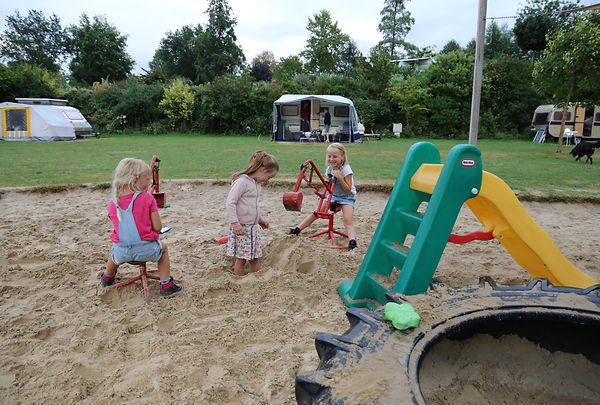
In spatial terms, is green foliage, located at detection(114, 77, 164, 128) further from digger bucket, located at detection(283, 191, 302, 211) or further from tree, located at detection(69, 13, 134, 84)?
digger bucket, located at detection(283, 191, 302, 211)

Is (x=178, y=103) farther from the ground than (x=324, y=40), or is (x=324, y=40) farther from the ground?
(x=324, y=40)

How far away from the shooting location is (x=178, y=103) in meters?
28.3

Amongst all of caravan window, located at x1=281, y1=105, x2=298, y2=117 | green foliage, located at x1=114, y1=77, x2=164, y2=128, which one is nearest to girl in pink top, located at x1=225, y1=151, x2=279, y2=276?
caravan window, located at x1=281, y1=105, x2=298, y2=117

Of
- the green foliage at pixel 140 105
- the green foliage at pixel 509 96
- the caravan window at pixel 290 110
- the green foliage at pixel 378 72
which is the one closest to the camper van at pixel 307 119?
the caravan window at pixel 290 110

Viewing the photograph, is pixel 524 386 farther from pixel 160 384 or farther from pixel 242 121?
pixel 242 121

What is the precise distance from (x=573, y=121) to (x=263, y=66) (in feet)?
157

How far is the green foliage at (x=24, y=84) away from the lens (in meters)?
27.4

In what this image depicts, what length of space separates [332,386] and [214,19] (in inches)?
2083

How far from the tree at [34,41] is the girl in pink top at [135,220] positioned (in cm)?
6014

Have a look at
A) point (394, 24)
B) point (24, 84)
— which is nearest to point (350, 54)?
point (394, 24)

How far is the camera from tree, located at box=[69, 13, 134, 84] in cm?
4409

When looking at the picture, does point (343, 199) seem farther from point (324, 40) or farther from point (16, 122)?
point (324, 40)

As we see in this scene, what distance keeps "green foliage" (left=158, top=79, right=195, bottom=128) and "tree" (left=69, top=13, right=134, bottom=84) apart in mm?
21097

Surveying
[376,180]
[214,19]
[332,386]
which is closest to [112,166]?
[376,180]
